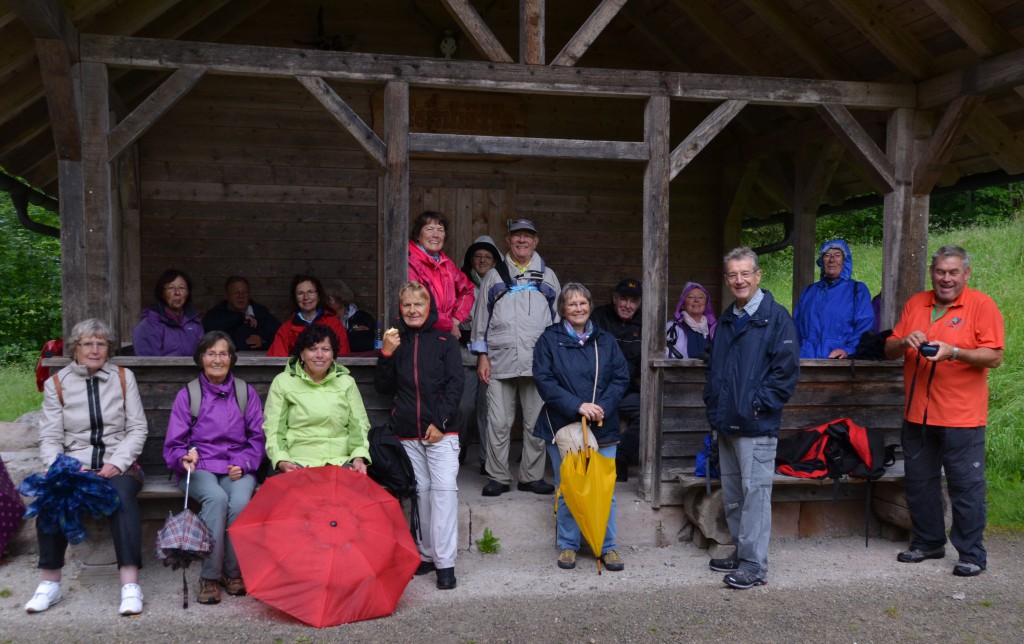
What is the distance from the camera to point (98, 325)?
4699 mm

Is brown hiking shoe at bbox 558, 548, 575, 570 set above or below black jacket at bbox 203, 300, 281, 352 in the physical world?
below

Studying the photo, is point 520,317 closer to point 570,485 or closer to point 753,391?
point 570,485

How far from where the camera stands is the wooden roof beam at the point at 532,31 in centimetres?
548

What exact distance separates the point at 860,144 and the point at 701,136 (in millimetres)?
1222

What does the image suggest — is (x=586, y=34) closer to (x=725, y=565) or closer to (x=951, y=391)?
(x=951, y=391)

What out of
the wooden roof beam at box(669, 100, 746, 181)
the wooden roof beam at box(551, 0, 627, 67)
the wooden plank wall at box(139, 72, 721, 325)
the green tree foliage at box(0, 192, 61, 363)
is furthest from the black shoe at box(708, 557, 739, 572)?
the green tree foliage at box(0, 192, 61, 363)

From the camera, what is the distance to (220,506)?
4.57m

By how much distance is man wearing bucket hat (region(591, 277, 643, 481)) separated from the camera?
625cm

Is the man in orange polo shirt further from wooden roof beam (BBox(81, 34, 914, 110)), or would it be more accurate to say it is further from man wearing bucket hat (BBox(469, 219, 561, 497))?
man wearing bucket hat (BBox(469, 219, 561, 497))

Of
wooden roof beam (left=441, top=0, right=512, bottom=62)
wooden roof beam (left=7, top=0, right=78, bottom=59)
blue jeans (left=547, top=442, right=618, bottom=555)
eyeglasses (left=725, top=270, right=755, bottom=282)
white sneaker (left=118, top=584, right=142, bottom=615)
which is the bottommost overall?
white sneaker (left=118, top=584, right=142, bottom=615)

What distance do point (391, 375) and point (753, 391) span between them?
2.03 m

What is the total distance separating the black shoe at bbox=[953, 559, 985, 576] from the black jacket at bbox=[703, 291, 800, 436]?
1545 millimetres

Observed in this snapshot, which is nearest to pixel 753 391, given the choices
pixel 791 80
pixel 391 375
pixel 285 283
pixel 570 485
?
pixel 570 485

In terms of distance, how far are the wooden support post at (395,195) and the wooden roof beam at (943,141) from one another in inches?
143
